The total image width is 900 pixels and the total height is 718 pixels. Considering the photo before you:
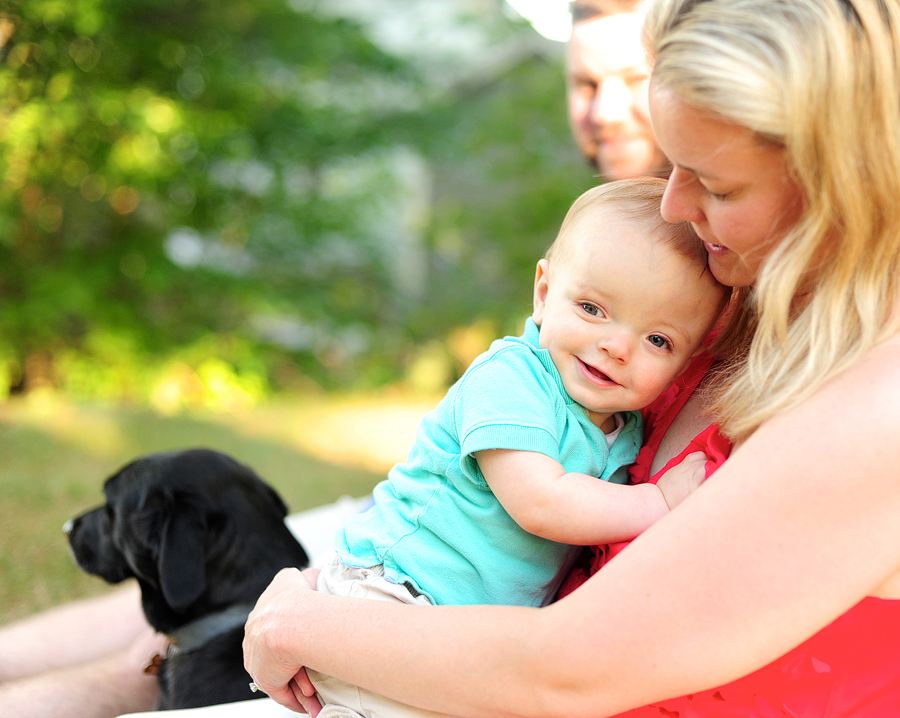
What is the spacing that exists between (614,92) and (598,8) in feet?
1.04

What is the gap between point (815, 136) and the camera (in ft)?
3.66

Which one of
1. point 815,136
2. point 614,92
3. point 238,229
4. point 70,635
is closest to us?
point 815,136

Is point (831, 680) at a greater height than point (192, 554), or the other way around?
point (831, 680)

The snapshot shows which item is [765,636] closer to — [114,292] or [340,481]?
[340,481]

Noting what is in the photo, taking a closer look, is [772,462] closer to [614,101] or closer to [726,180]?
[726,180]

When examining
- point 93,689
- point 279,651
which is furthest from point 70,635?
point 279,651

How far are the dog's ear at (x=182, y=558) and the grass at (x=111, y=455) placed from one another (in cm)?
120

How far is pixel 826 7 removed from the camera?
1.12m

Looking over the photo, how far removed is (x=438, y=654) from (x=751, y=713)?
0.50m

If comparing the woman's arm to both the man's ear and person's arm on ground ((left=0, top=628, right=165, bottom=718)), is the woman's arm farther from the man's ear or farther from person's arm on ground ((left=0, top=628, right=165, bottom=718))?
person's arm on ground ((left=0, top=628, right=165, bottom=718))

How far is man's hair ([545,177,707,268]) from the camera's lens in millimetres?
1473

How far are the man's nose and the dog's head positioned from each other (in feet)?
5.68

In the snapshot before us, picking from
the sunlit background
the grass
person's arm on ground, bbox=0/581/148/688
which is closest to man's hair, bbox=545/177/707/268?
person's arm on ground, bbox=0/581/148/688

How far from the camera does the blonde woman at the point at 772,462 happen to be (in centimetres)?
110
